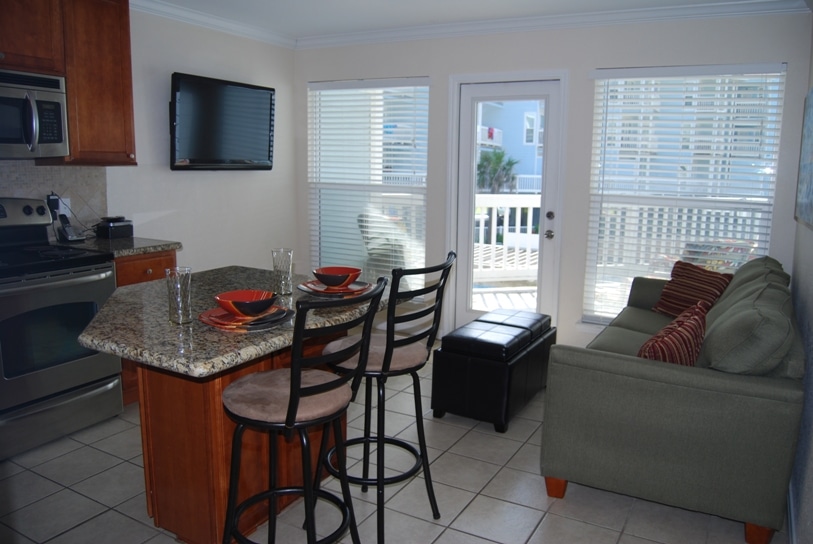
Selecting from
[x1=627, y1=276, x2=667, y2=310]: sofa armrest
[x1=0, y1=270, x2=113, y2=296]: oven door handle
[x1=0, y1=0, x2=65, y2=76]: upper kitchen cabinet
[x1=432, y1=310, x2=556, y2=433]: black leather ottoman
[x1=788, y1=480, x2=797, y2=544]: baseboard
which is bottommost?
[x1=788, y1=480, x2=797, y2=544]: baseboard

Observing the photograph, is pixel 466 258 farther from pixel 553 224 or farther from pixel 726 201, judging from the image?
pixel 726 201

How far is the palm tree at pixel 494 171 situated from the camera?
499 cm

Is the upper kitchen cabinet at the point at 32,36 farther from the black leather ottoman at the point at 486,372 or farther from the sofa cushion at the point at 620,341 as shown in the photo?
the sofa cushion at the point at 620,341

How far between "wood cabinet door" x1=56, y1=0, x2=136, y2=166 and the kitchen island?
5.11ft

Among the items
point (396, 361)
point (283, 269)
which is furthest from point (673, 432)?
point (283, 269)

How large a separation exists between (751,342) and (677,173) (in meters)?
2.29

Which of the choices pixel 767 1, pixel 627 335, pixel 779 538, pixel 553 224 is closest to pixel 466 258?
pixel 553 224

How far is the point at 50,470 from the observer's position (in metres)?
3.04

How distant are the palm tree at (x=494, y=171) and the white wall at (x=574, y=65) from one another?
238 mm

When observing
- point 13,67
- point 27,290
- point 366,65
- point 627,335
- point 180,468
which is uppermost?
point 366,65

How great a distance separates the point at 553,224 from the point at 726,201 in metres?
1.19

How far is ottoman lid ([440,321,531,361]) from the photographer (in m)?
3.52

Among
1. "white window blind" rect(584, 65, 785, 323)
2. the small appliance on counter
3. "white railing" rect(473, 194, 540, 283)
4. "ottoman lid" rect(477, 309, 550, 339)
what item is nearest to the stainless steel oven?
the small appliance on counter

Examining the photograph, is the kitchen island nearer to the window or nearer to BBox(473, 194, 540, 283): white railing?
BBox(473, 194, 540, 283): white railing
